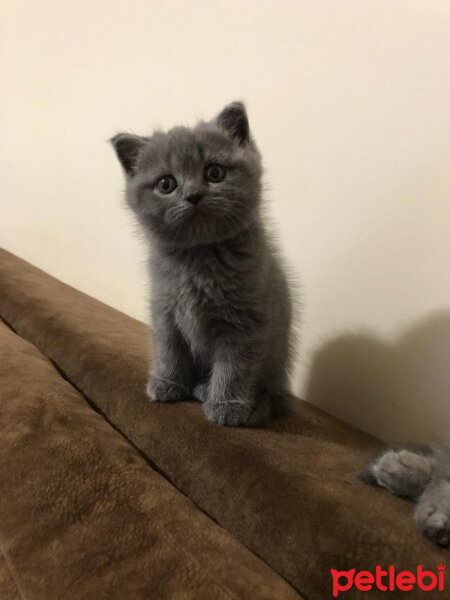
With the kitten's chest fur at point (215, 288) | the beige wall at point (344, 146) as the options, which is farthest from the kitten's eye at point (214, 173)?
the beige wall at point (344, 146)

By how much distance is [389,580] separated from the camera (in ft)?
1.64

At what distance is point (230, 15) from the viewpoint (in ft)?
3.78

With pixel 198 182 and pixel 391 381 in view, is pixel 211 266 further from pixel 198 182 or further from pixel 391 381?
pixel 391 381

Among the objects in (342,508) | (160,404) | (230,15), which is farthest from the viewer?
(230,15)

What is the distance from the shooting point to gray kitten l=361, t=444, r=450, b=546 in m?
0.55

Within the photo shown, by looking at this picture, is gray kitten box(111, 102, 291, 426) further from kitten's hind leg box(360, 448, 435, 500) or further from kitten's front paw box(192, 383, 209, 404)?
kitten's hind leg box(360, 448, 435, 500)

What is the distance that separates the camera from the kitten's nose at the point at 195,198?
27.3 inches

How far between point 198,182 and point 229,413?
361 mm

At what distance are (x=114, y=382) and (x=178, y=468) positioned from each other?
0.26 m

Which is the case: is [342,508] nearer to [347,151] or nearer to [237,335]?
[237,335]

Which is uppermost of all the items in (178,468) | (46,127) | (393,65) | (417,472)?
(393,65)

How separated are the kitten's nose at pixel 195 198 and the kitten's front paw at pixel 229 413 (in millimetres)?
320

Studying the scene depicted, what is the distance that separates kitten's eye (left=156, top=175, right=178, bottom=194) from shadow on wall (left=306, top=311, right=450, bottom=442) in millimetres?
494

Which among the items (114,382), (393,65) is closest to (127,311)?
(114,382)
